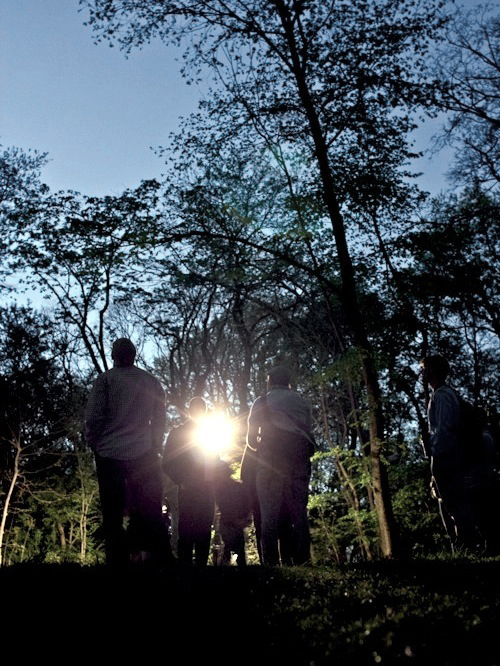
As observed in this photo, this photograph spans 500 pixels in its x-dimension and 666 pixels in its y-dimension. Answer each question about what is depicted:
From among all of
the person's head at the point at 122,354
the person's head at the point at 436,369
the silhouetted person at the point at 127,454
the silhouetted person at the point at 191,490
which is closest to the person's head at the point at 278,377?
the silhouetted person at the point at 191,490

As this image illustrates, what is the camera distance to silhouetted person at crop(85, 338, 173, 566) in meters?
4.95

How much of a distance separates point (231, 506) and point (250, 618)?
5.21 m

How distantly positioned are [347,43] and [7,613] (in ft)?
39.8

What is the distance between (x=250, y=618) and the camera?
2.54 m

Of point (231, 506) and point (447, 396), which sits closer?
point (447, 396)

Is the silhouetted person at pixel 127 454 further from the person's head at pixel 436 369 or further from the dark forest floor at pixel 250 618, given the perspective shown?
the person's head at pixel 436 369

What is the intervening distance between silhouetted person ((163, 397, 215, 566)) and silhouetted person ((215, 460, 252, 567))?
0.57 m

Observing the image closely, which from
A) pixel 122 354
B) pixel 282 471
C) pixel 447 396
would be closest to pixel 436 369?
pixel 447 396

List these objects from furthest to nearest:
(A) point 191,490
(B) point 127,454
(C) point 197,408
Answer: (C) point 197,408
(A) point 191,490
(B) point 127,454

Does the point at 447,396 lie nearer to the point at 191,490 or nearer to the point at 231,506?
the point at 191,490

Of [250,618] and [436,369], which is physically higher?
[436,369]

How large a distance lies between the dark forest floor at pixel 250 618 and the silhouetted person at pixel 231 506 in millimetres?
3687

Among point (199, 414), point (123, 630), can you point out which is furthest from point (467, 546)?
point (123, 630)

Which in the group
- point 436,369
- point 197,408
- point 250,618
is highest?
point 197,408
